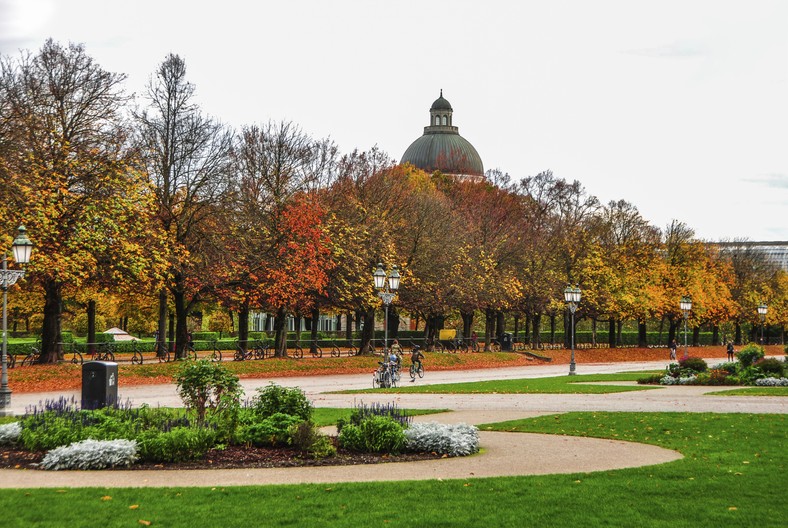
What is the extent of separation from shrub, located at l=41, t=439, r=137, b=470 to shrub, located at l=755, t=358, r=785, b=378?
29.7 m

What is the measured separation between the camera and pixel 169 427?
15844mm

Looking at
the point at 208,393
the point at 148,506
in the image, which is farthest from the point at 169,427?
the point at 148,506

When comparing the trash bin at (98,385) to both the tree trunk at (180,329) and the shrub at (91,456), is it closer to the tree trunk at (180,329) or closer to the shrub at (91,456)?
the shrub at (91,456)

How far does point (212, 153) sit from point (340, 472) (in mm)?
36945

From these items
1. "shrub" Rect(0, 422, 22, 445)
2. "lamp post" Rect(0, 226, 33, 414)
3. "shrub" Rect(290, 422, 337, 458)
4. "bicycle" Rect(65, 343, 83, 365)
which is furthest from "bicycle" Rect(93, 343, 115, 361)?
"shrub" Rect(290, 422, 337, 458)

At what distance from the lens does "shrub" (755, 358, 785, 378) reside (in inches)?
1489

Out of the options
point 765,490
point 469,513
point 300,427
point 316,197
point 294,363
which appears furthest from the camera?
point 316,197

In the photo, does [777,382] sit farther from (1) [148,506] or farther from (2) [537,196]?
(2) [537,196]

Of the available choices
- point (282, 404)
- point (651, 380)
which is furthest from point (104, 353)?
point (282, 404)

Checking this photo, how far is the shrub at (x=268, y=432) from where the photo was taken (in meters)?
16.0

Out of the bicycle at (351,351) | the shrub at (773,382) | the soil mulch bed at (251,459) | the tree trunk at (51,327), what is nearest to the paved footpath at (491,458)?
the soil mulch bed at (251,459)

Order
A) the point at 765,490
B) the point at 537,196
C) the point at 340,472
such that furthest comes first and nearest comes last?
the point at 537,196, the point at 340,472, the point at 765,490

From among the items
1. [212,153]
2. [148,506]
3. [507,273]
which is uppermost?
[212,153]

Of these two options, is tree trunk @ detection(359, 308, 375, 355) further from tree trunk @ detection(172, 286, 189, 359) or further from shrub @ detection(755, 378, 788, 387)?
shrub @ detection(755, 378, 788, 387)
